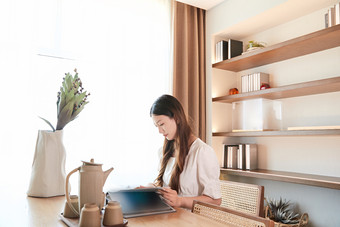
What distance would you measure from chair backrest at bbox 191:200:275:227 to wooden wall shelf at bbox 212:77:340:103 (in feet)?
4.92

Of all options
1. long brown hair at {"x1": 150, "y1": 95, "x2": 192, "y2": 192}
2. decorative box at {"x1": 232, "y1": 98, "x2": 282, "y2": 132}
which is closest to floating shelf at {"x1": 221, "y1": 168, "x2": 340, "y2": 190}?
decorative box at {"x1": 232, "y1": 98, "x2": 282, "y2": 132}

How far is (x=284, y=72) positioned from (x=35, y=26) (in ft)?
7.68

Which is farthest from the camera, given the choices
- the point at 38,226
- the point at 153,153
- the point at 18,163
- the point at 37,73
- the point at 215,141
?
the point at 215,141

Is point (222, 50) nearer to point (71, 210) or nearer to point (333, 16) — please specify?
point (333, 16)

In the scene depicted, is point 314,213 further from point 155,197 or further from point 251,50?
point 155,197

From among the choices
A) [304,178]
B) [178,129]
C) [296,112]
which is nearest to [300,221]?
[304,178]

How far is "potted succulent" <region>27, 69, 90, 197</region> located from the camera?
1402mm

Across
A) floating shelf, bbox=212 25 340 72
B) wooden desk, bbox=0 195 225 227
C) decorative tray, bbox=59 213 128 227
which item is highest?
floating shelf, bbox=212 25 340 72

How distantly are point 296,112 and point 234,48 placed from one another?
3.09 feet

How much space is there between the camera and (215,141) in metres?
3.23

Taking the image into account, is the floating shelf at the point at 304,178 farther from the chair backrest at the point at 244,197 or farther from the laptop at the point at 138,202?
the laptop at the point at 138,202

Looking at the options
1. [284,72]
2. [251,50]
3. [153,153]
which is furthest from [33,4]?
[284,72]

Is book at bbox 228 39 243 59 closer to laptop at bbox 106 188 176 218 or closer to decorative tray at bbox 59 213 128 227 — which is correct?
laptop at bbox 106 188 176 218

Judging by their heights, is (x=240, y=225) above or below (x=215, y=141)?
below
